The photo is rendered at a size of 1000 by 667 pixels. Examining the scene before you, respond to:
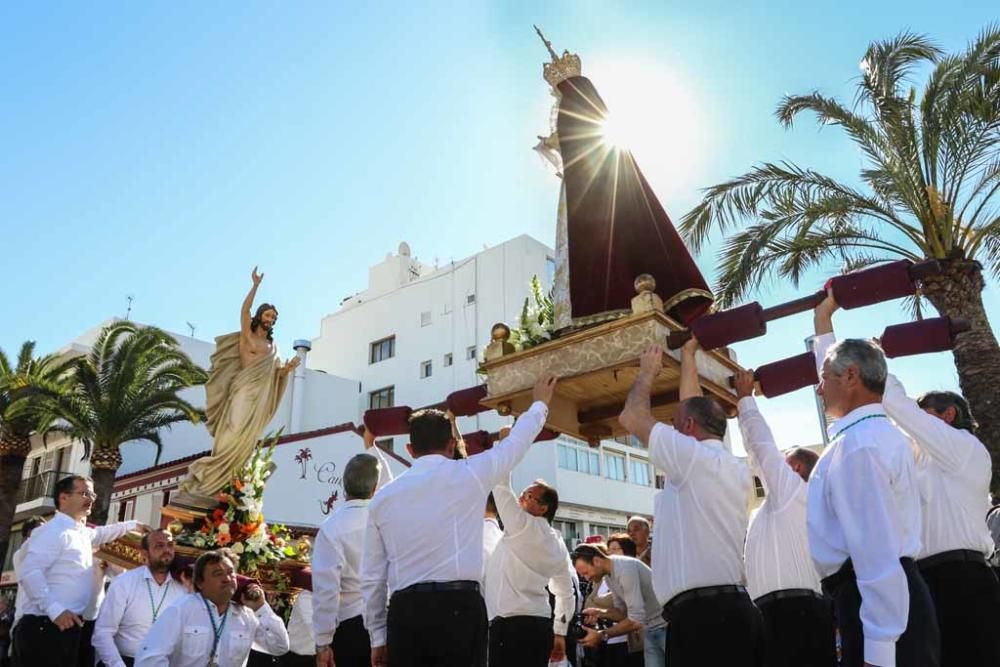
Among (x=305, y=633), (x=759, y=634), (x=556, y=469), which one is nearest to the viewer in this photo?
(x=759, y=634)

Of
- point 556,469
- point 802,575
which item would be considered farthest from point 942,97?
point 556,469

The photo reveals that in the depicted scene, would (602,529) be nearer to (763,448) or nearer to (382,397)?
(382,397)

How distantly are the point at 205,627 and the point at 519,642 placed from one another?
6.60 feet

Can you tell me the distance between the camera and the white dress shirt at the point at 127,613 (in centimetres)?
548

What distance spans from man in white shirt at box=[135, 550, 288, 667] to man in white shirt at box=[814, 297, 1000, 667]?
4063 millimetres

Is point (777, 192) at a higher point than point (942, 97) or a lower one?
lower

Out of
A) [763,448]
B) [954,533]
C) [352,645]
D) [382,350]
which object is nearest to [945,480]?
[954,533]

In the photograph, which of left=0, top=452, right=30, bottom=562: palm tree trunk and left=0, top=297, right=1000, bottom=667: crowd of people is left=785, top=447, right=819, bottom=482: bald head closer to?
left=0, top=297, right=1000, bottom=667: crowd of people

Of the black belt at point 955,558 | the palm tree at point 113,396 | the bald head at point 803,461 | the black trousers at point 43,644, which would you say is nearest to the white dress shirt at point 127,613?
the black trousers at point 43,644

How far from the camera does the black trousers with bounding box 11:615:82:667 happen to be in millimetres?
5559

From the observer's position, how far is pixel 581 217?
213 inches

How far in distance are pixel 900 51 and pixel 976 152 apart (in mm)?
1816

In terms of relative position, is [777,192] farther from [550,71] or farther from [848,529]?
[848,529]

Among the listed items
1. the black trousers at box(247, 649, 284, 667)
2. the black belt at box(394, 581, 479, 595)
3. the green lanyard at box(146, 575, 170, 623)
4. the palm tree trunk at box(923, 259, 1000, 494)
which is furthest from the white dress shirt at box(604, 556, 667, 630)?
the palm tree trunk at box(923, 259, 1000, 494)
